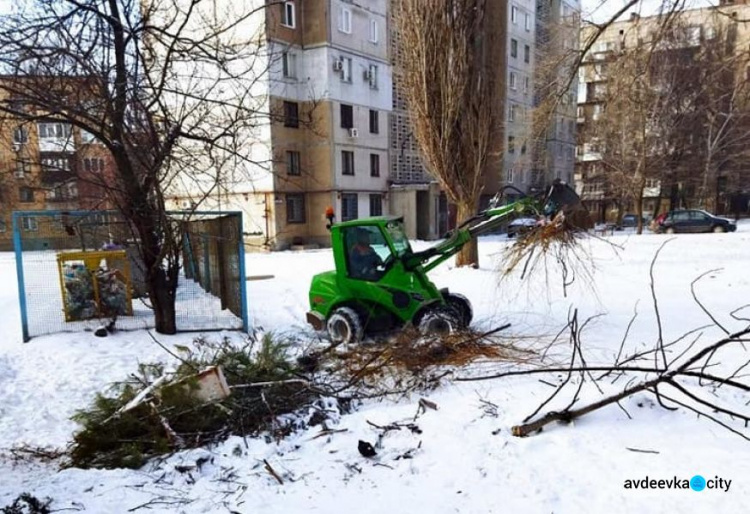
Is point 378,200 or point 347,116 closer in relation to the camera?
point 347,116

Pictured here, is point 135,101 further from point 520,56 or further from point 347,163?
point 520,56

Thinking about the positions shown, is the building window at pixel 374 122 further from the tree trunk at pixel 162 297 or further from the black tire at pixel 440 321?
the black tire at pixel 440 321

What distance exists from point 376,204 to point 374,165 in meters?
2.29

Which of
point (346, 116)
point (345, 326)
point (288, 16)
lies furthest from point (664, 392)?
point (288, 16)

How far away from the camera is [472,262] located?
1319cm

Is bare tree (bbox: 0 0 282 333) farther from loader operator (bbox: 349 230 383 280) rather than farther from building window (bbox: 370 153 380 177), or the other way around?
building window (bbox: 370 153 380 177)

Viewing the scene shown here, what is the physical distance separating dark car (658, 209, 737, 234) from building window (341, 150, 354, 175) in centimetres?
1749

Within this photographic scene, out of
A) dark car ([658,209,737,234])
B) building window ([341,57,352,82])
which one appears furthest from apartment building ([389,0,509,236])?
dark car ([658,209,737,234])

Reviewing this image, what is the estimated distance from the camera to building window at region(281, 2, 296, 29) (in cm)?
2366

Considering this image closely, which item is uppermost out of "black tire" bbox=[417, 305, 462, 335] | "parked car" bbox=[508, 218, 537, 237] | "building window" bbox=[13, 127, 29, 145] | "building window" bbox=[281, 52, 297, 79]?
"building window" bbox=[281, 52, 297, 79]

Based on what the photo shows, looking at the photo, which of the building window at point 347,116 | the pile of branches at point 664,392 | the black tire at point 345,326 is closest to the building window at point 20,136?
the black tire at point 345,326

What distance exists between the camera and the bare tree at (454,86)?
A: 11.2m

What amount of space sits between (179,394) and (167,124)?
426 cm

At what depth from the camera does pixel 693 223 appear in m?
25.3
